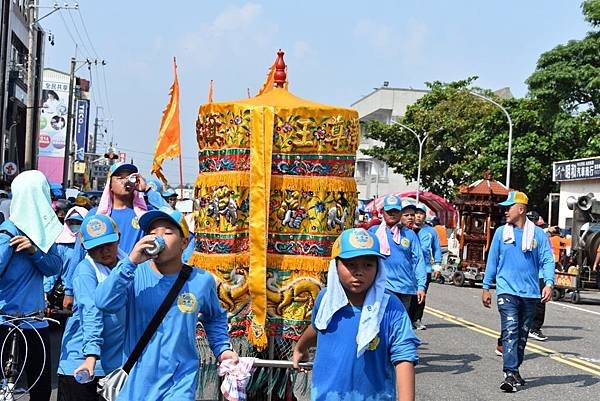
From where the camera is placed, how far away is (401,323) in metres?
4.51

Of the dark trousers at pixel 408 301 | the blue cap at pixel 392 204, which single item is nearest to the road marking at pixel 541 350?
the dark trousers at pixel 408 301

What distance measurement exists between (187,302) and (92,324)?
53cm

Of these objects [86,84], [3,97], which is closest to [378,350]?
[3,97]

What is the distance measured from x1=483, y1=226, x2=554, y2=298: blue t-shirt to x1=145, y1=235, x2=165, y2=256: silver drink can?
6161mm

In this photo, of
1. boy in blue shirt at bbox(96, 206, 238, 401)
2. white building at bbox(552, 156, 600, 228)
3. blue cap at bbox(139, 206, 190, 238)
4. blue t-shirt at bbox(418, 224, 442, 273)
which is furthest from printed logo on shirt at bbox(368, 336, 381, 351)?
white building at bbox(552, 156, 600, 228)

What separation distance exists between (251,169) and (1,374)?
7.41ft

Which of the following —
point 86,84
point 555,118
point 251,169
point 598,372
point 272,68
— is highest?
point 86,84

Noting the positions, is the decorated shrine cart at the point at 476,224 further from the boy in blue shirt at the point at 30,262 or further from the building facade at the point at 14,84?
the boy in blue shirt at the point at 30,262

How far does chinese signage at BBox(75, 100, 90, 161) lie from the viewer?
7506cm

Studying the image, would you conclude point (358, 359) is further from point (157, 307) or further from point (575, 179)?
point (575, 179)

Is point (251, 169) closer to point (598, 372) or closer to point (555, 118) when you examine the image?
point (598, 372)

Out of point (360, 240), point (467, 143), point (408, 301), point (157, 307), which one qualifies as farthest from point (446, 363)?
point (467, 143)

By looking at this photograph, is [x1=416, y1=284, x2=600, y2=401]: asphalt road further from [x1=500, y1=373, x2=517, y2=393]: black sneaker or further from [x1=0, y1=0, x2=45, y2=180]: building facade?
[x1=0, y1=0, x2=45, y2=180]: building facade

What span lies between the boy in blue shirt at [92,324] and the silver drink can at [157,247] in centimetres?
A: 36
